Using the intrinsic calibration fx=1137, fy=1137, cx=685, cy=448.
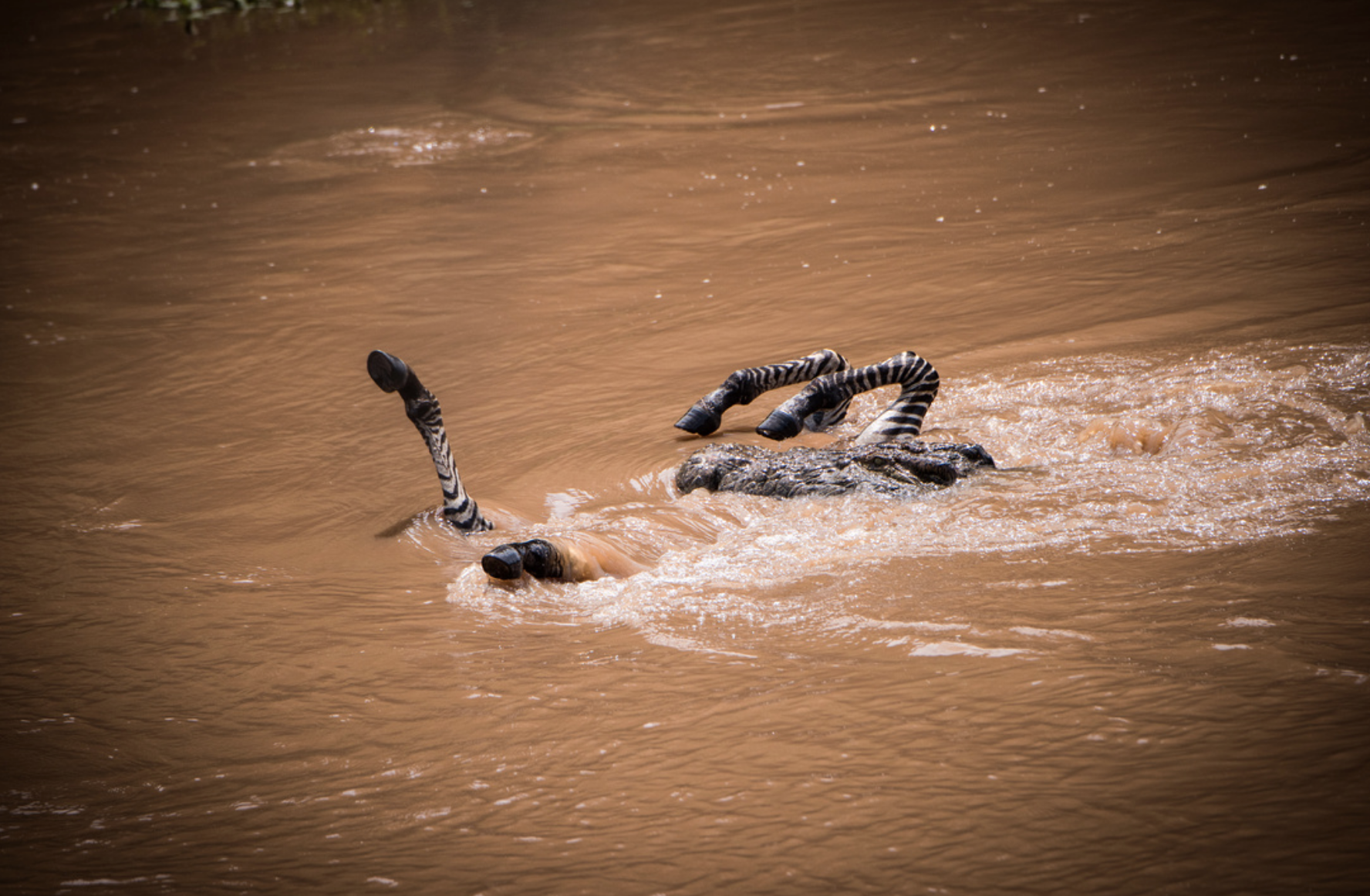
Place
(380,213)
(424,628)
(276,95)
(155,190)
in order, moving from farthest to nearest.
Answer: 1. (276,95)
2. (155,190)
3. (380,213)
4. (424,628)

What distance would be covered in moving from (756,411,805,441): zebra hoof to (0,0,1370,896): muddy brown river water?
1.00 ft

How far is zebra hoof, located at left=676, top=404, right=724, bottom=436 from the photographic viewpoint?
4.71 meters

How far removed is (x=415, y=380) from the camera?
377 centimetres

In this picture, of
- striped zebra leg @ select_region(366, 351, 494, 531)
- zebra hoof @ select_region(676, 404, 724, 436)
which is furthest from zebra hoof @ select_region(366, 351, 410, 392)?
zebra hoof @ select_region(676, 404, 724, 436)

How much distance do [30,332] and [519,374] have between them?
3.46 metres

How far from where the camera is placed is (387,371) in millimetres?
3605

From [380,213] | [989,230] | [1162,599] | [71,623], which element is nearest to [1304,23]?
[989,230]

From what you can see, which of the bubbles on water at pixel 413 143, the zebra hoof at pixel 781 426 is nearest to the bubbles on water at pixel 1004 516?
the zebra hoof at pixel 781 426

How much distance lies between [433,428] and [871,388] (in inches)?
69.4

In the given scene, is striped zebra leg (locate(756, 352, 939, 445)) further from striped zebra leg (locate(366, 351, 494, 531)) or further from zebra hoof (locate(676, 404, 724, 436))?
striped zebra leg (locate(366, 351, 494, 531))

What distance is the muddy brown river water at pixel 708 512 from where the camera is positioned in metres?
2.39

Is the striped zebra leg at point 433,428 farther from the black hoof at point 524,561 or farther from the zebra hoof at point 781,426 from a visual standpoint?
the zebra hoof at point 781,426

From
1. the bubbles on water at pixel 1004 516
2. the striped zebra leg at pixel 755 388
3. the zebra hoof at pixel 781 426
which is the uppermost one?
the striped zebra leg at pixel 755 388

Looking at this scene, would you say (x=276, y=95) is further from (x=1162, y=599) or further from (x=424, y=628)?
(x=1162, y=599)
